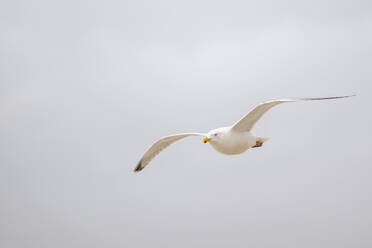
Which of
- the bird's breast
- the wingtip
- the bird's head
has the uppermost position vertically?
the bird's head

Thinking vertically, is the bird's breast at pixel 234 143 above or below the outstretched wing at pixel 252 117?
below

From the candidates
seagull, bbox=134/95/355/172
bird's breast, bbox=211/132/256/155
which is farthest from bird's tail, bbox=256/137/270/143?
bird's breast, bbox=211/132/256/155

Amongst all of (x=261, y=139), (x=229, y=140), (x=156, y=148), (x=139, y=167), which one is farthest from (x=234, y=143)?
(x=139, y=167)

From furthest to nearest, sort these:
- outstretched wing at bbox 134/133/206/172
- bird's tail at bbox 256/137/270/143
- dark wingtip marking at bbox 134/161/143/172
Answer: dark wingtip marking at bbox 134/161/143/172, outstretched wing at bbox 134/133/206/172, bird's tail at bbox 256/137/270/143

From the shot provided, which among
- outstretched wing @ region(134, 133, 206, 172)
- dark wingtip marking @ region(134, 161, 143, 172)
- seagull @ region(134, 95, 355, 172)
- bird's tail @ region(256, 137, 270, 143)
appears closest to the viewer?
seagull @ region(134, 95, 355, 172)

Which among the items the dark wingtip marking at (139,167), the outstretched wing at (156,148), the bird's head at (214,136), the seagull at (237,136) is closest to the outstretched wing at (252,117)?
the seagull at (237,136)

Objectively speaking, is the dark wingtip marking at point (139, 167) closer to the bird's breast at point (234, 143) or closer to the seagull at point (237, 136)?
the seagull at point (237, 136)

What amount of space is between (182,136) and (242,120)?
127 cm

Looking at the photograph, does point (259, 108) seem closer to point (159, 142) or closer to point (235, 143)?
point (235, 143)

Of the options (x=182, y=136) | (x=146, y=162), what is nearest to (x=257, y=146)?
(x=182, y=136)

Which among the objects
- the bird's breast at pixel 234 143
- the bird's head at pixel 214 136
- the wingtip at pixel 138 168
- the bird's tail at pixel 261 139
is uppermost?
the bird's head at pixel 214 136

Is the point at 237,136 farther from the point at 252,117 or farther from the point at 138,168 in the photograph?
the point at 138,168

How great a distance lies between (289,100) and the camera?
5.61m

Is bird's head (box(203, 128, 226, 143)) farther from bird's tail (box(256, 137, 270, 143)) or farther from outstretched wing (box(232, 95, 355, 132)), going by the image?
bird's tail (box(256, 137, 270, 143))
